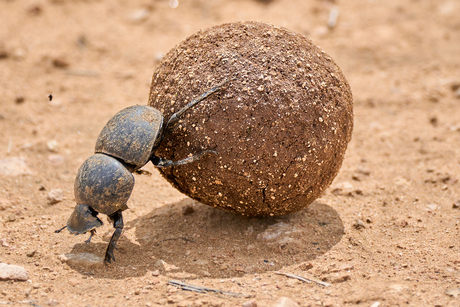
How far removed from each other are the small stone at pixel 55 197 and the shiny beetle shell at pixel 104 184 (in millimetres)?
1120

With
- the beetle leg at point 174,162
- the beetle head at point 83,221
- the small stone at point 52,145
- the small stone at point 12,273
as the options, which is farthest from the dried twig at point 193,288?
the small stone at point 52,145

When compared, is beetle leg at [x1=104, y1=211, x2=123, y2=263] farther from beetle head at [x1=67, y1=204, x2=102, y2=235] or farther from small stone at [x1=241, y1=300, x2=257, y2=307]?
small stone at [x1=241, y1=300, x2=257, y2=307]

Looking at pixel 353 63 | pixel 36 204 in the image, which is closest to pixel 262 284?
pixel 36 204

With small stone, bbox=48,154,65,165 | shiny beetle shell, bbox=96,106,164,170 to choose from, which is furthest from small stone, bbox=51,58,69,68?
shiny beetle shell, bbox=96,106,164,170

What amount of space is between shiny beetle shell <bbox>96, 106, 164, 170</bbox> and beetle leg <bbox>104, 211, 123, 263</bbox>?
0.39 meters

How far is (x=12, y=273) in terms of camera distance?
3.10 m

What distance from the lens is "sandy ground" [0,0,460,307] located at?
308 centimetres

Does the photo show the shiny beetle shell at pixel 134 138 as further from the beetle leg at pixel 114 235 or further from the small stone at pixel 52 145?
the small stone at pixel 52 145

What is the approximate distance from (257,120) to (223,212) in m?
1.15

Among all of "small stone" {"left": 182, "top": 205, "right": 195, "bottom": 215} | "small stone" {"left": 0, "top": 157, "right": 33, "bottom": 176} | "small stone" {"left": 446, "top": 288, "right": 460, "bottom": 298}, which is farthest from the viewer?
"small stone" {"left": 0, "top": 157, "right": 33, "bottom": 176}

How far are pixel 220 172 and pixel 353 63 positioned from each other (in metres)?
4.99

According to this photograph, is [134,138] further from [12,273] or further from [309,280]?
[309,280]

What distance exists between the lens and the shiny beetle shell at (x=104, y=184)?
3189 millimetres

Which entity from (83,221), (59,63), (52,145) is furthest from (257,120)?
(59,63)
